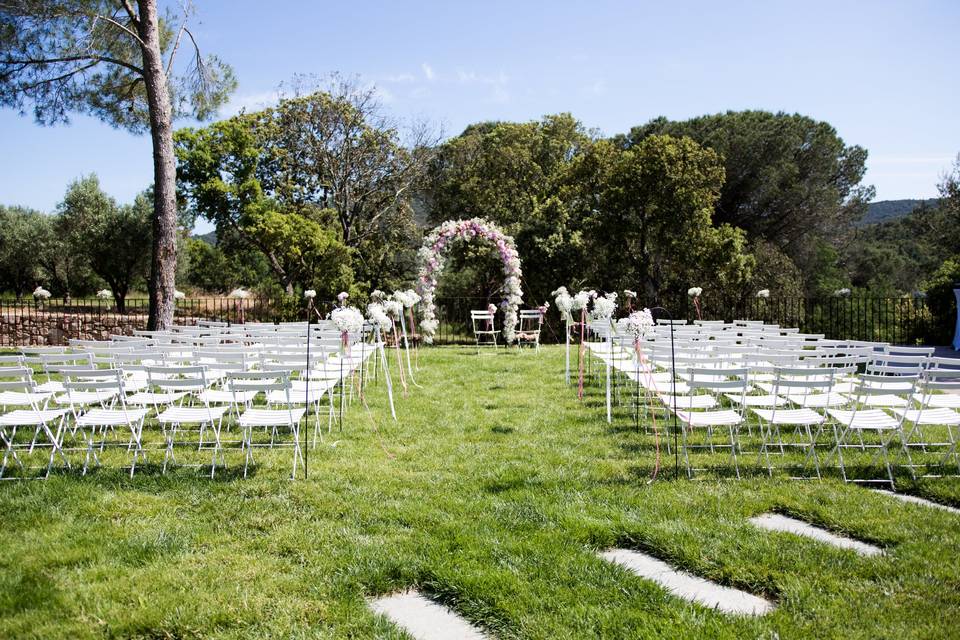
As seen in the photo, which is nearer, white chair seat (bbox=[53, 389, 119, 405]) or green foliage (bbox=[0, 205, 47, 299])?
white chair seat (bbox=[53, 389, 119, 405])

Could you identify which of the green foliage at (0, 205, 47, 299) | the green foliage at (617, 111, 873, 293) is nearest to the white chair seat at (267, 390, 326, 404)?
the green foliage at (617, 111, 873, 293)

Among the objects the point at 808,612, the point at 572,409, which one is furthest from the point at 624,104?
the point at 808,612

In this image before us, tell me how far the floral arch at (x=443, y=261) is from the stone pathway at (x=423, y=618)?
9.91m

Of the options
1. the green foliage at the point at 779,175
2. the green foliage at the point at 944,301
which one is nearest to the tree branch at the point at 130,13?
the green foliage at the point at 944,301

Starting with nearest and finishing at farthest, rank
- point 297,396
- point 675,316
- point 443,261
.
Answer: point 297,396 < point 443,261 < point 675,316

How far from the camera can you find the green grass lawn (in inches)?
112

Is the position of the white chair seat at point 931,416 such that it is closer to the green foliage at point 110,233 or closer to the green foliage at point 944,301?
the green foliage at point 944,301

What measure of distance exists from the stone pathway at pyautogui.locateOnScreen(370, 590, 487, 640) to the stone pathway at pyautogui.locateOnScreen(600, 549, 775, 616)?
0.97m

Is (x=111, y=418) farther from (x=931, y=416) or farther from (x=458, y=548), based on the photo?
(x=931, y=416)

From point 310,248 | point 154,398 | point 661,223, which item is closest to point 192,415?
point 154,398

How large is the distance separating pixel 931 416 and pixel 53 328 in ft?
56.7

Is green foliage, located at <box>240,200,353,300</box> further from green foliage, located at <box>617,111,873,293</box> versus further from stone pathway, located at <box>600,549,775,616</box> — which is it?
stone pathway, located at <box>600,549,775,616</box>

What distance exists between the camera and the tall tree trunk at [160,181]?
1120 cm

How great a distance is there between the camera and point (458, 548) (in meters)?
3.57
